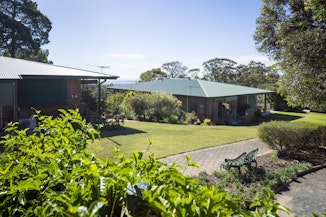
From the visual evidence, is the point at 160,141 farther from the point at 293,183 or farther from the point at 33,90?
the point at 33,90

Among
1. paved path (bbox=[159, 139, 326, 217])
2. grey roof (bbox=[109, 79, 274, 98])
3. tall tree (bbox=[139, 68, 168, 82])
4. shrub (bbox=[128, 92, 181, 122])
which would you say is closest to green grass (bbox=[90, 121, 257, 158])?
paved path (bbox=[159, 139, 326, 217])

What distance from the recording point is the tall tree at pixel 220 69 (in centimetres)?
5881

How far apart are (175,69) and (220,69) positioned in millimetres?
12930

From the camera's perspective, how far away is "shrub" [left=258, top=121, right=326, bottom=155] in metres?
12.5

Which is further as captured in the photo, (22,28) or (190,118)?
(22,28)

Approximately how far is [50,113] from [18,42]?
89.9ft

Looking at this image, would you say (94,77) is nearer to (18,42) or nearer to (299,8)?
(299,8)

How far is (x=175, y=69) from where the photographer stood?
225 ft

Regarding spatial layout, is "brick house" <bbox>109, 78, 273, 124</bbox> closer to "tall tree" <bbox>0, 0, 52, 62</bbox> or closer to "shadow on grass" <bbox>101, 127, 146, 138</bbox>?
"shadow on grass" <bbox>101, 127, 146, 138</bbox>

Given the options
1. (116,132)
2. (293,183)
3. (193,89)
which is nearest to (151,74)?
(193,89)

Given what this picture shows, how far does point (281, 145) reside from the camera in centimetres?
1276

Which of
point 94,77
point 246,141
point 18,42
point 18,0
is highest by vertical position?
point 18,0

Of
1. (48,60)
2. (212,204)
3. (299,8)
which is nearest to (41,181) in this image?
(212,204)

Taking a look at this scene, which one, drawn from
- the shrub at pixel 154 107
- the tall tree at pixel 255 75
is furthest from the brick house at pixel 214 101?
the tall tree at pixel 255 75
